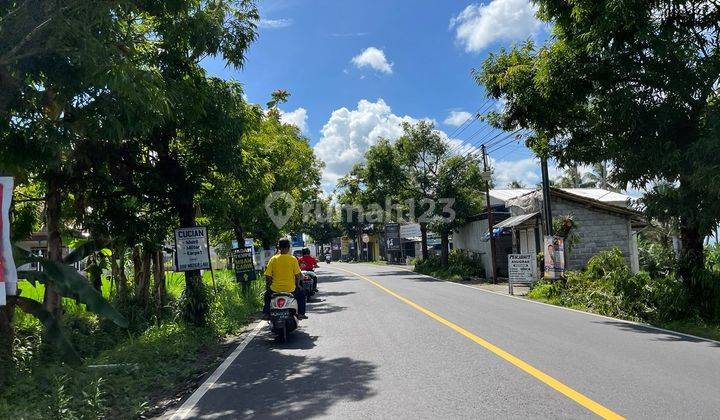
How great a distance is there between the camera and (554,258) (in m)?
18.6

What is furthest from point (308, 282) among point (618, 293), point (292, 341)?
point (618, 293)

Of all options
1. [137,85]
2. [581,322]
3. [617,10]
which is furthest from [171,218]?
[617,10]

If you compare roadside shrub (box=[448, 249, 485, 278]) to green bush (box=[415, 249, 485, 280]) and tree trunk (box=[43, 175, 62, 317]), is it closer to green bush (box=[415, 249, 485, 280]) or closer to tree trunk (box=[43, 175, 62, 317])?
green bush (box=[415, 249, 485, 280])

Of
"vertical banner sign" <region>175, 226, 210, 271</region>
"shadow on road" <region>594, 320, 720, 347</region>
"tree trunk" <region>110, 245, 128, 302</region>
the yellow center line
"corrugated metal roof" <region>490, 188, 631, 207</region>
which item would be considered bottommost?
"shadow on road" <region>594, 320, 720, 347</region>

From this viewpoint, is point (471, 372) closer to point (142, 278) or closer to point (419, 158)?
point (142, 278)

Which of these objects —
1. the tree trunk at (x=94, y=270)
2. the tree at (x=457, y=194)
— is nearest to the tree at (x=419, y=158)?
the tree at (x=457, y=194)

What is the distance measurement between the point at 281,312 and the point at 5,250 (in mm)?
5741

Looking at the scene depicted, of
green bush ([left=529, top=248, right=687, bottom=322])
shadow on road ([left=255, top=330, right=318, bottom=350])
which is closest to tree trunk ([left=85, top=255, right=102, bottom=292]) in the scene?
shadow on road ([left=255, top=330, right=318, bottom=350])

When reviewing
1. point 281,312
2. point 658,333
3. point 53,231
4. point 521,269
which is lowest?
point 658,333

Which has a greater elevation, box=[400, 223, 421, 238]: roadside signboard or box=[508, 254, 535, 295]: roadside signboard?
box=[400, 223, 421, 238]: roadside signboard

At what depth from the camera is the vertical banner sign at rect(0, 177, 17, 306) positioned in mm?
5039

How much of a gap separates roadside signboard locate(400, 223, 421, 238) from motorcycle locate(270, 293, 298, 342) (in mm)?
46774

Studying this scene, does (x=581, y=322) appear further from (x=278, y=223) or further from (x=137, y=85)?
(x=278, y=223)

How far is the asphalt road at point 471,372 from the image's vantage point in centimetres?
577
